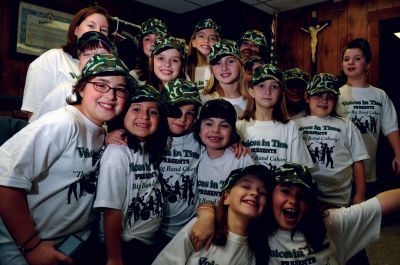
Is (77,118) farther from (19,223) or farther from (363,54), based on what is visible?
(363,54)

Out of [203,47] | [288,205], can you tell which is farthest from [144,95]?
[203,47]

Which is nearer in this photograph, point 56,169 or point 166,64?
point 56,169

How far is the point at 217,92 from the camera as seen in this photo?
265 cm

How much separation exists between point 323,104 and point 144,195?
156cm

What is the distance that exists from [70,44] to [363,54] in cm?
244

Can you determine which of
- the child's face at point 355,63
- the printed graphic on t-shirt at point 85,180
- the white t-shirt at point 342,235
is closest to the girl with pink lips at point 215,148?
the white t-shirt at point 342,235

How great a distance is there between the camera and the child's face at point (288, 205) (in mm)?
1776

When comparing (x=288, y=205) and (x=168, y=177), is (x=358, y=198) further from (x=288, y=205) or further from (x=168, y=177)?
(x=168, y=177)

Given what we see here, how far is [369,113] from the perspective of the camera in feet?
9.92

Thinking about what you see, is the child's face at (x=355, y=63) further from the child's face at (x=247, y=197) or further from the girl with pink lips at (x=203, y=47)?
the child's face at (x=247, y=197)

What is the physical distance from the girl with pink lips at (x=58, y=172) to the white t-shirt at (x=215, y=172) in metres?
0.64

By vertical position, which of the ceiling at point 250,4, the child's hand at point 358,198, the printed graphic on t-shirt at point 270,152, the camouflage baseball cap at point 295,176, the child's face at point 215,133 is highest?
the ceiling at point 250,4

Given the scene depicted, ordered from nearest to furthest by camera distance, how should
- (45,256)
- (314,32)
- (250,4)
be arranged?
(45,256) < (314,32) < (250,4)

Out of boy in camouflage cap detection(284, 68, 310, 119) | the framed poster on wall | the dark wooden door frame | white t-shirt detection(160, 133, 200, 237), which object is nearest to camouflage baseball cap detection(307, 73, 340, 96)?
boy in camouflage cap detection(284, 68, 310, 119)
